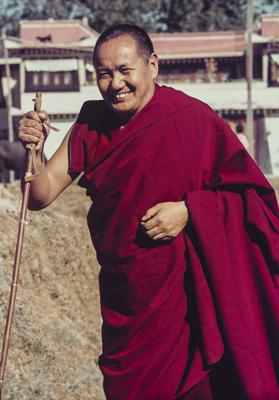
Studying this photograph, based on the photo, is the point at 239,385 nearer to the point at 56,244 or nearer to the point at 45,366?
the point at 45,366

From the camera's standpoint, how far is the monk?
14.3ft

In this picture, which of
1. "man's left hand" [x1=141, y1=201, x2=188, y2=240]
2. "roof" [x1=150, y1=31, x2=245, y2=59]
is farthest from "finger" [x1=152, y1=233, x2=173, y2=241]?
"roof" [x1=150, y1=31, x2=245, y2=59]

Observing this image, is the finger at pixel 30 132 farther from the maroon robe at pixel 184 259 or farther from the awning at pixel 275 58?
the awning at pixel 275 58

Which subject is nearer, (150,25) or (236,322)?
(236,322)

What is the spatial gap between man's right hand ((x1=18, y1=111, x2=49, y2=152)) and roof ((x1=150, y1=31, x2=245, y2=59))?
137 ft

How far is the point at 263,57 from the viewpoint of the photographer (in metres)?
47.1

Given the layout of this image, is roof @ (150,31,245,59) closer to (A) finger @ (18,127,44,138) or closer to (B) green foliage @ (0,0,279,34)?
(B) green foliage @ (0,0,279,34)

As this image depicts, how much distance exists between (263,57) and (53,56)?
8332 millimetres

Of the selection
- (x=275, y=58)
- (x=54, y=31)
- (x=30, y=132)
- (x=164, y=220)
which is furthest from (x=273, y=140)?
(x=164, y=220)

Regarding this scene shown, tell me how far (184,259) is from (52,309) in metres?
4.46

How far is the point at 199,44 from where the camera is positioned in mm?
46375

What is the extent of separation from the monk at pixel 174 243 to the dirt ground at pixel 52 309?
7.40 ft

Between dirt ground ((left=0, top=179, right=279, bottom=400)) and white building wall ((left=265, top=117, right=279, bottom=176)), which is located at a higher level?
dirt ground ((left=0, top=179, right=279, bottom=400))

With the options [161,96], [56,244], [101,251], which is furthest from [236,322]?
[56,244]
